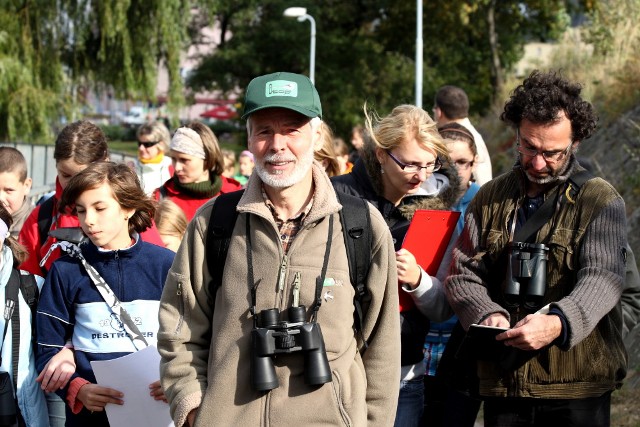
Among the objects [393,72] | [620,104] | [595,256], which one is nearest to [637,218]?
→ [620,104]

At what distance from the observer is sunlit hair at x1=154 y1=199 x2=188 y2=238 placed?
18.9ft

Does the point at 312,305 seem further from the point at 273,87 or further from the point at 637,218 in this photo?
the point at 637,218

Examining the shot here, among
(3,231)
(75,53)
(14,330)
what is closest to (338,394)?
(14,330)

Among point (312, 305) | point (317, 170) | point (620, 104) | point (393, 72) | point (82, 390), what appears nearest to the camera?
point (312, 305)

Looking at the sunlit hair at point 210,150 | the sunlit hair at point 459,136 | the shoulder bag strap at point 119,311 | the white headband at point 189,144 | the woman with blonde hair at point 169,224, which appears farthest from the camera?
the sunlit hair at point 210,150

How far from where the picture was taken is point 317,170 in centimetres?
344

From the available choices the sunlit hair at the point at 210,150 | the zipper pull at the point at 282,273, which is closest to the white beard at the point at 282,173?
the zipper pull at the point at 282,273

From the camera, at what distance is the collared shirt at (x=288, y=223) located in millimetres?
3285

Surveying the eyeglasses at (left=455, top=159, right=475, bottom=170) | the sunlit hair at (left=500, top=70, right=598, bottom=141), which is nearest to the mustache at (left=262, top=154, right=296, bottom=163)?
the sunlit hair at (left=500, top=70, right=598, bottom=141)

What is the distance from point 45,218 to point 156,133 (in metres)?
4.04

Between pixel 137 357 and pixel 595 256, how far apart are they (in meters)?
1.83

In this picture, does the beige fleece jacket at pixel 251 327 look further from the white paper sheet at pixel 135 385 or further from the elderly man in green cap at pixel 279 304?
the white paper sheet at pixel 135 385

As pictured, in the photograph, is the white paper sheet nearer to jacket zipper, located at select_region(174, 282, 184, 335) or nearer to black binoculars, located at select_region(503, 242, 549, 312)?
jacket zipper, located at select_region(174, 282, 184, 335)

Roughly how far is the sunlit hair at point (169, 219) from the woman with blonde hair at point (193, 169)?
94 cm
